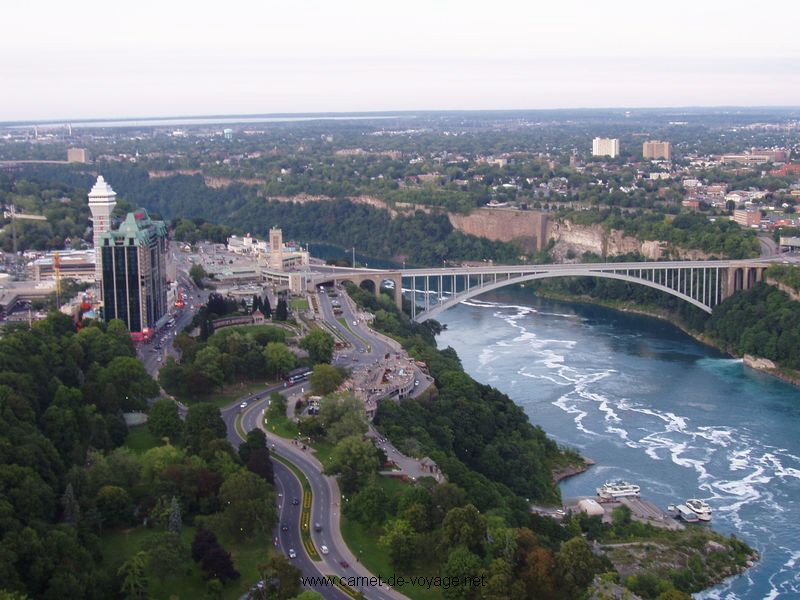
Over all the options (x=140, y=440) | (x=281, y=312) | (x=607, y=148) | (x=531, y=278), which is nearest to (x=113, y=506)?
(x=140, y=440)

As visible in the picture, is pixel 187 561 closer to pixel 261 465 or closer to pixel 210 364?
pixel 261 465

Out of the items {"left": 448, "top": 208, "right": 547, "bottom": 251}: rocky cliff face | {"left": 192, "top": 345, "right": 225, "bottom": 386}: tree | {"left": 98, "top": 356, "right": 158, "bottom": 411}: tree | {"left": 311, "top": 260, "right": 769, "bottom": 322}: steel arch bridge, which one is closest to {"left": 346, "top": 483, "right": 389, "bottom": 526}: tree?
{"left": 98, "top": 356, "right": 158, "bottom": 411}: tree

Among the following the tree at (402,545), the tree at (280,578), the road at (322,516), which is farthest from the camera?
the tree at (402,545)

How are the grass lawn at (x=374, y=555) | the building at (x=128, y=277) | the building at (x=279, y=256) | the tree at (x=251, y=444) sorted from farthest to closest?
the building at (x=279, y=256) < the building at (x=128, y=277) < the tree at (x=251, y=444) < the grass lawn at (x=374, y=555)

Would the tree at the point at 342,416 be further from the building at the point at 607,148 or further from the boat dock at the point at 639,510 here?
the building at the point at 607,148

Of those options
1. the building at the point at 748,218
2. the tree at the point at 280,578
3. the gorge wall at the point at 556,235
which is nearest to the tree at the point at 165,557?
the tree at the point at 280,578

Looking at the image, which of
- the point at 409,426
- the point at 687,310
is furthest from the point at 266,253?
the point at 409,426

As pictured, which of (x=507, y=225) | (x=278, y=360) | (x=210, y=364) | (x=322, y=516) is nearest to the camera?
(x=322, y=516)
